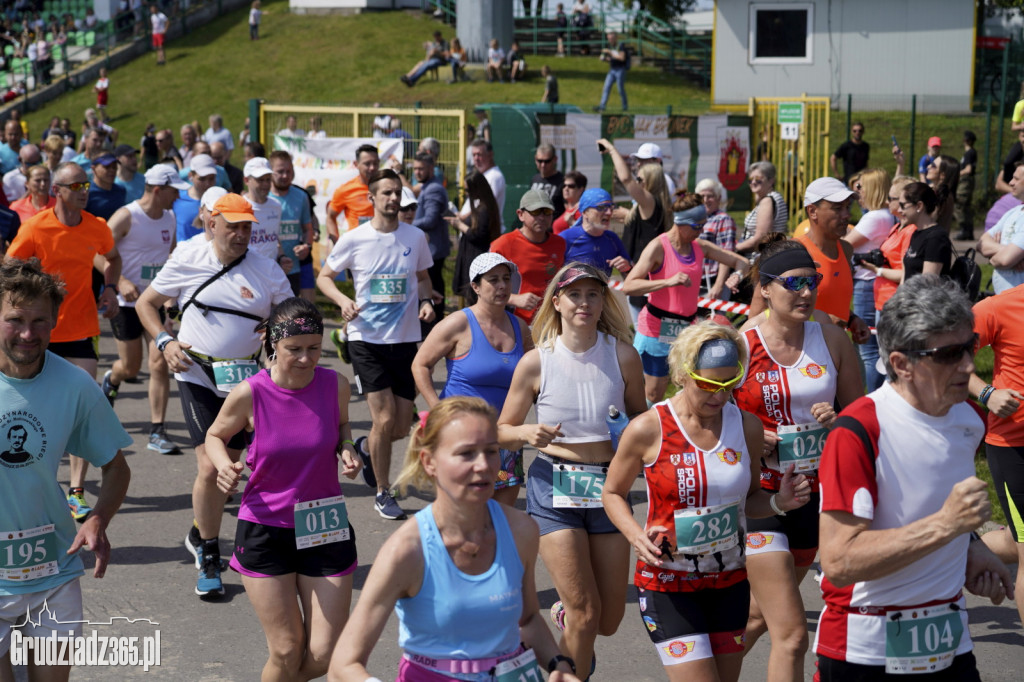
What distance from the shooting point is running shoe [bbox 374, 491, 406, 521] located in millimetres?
8078

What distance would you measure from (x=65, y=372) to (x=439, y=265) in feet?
26.5

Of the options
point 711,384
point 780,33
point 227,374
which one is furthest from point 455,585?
point 780,33

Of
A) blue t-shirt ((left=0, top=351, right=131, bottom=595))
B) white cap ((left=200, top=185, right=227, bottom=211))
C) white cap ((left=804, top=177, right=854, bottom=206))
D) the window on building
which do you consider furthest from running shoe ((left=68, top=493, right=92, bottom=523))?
the window on building

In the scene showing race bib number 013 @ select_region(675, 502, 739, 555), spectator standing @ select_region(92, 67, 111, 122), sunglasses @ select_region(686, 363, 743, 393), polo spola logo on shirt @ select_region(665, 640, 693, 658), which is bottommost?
polo spola logo on shirt @ select_region(665, 640, 693, 658)

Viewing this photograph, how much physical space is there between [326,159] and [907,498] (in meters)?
15.3

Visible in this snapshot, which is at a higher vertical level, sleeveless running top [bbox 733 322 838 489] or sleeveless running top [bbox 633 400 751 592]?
sleeveless running top [bbox 733 322 838 489]

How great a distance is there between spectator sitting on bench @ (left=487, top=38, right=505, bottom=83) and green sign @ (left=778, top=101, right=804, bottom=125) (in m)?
17.3

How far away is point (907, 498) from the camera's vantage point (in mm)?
3436

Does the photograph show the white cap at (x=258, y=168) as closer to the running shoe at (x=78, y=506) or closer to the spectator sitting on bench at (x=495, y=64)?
the running shoe at (x=78, y=506)

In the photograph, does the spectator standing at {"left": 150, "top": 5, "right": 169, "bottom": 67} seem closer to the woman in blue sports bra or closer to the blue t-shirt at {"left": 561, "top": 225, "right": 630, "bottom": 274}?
the blue t-shirt at {"left": 561, "top": 225, "right": 630, "bottom": 274}

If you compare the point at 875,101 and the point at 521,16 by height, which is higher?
the point at 521,16

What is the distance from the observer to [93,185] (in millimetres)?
12109

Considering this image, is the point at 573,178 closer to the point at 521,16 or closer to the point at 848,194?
the point at 848,194

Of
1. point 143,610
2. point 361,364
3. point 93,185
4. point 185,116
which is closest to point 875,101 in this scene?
point 185,116
